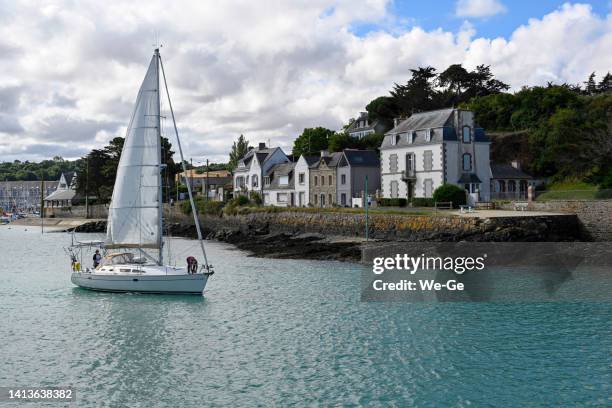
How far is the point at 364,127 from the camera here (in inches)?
4446

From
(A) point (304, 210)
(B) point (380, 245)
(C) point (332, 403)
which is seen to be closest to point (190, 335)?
(C) point (332, 403)

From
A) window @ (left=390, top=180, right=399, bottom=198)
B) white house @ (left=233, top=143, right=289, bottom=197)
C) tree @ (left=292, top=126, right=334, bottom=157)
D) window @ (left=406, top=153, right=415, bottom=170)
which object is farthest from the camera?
tree @ (left=292, top=126, right=334, bottom=157)

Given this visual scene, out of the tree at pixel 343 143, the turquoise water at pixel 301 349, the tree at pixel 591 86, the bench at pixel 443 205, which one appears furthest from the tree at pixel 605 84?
the turquoise water at pixel 301 349

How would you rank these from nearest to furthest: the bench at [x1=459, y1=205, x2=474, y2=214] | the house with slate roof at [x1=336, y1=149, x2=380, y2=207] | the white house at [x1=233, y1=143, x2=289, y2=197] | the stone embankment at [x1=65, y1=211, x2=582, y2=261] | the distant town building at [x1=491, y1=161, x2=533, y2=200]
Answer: the stone embankment at [x1=65, y1=211, x2=582, y2=261]
the bench at [x1=459, y1=205, x2=474, y2=214]
the distant town building at [x1=491, y1=161, x2=533, y2=200]
the house with slate roof at [x1=336, y1=149, x2=380, y2=207]
the white house at [x1=233, y1=143, x2=289, y2=197]

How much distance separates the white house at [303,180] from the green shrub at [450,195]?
24143mm

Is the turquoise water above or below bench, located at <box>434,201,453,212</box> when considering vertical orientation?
below

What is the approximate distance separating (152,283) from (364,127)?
8504 cm

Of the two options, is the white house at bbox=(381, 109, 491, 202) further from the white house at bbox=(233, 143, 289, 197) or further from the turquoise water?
the turquoise water

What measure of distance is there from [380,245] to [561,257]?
13211 mm

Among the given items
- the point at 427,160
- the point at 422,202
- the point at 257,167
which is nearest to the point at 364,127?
the point at 257,167

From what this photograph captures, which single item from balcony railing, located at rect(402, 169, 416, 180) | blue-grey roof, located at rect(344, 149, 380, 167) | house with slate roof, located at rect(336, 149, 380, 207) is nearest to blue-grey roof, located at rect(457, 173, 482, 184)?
balcony railing, located at rect(402, 169, 416, 180)

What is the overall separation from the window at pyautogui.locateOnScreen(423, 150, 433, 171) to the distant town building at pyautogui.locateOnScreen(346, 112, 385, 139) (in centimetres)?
4481

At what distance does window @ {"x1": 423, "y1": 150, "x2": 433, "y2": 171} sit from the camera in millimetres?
62531

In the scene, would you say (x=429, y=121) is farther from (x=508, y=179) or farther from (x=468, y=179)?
(x=508, y=179)
